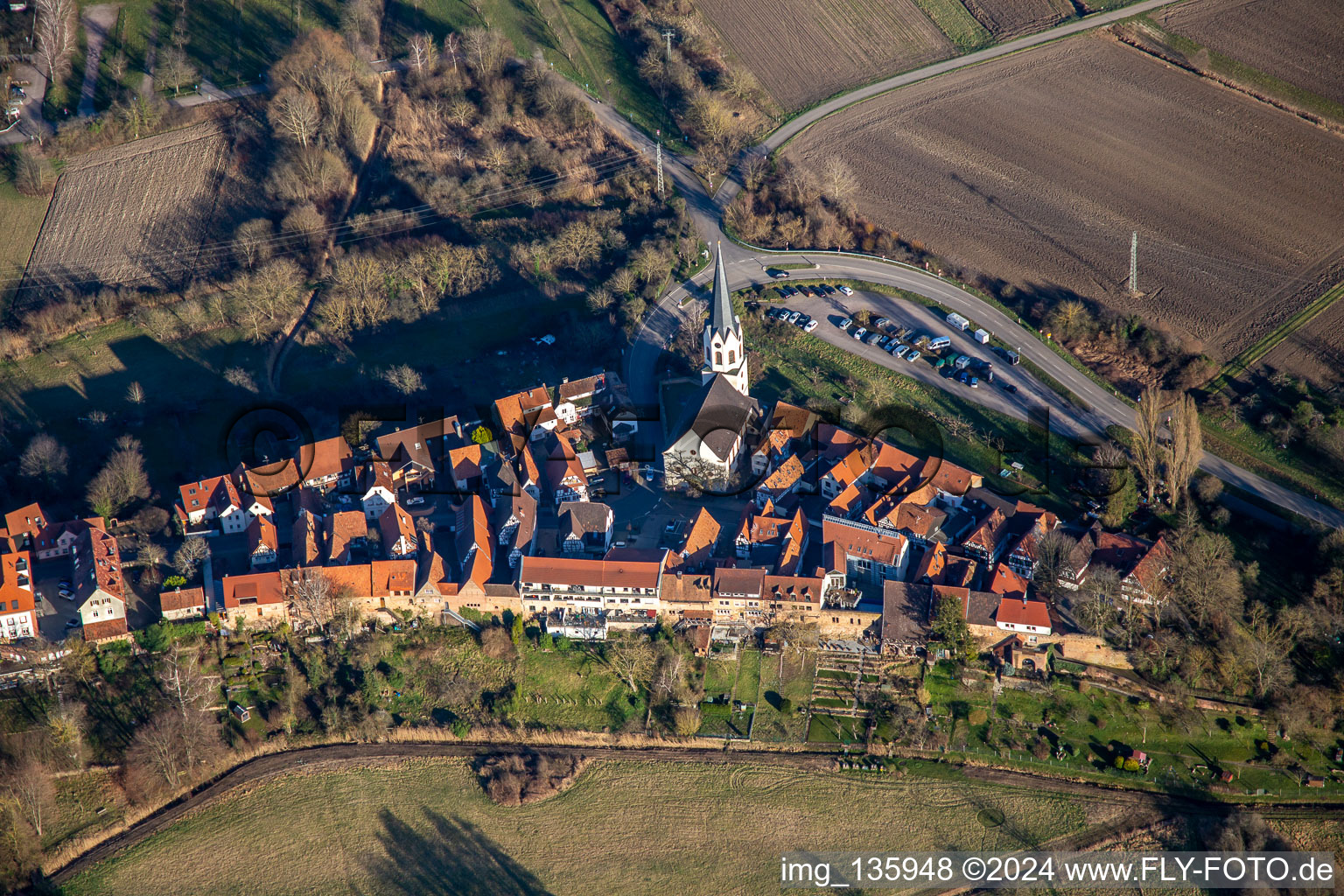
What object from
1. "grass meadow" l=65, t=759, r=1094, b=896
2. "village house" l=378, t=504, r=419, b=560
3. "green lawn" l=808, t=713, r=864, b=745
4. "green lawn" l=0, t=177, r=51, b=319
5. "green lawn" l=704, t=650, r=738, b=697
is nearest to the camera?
"grass meadow" l=65, t=759, r=1094, b=896

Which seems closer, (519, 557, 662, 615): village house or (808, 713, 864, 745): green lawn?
(808, 713, 864, 745): green lawn

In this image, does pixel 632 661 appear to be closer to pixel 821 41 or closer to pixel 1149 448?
pixel 1149 448

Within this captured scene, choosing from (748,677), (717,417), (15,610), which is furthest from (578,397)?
(15,610)

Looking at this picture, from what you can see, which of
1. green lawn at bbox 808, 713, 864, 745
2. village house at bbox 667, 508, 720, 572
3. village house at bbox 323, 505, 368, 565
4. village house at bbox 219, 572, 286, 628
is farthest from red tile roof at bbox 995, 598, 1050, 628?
village house at bbox 219, 572, 286, 628

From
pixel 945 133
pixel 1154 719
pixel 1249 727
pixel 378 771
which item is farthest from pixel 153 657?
pixel 945 133

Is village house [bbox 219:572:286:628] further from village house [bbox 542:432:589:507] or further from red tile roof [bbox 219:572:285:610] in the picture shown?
village house [bbox 542:432:589:507]

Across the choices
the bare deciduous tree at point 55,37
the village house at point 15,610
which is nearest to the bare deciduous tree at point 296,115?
the bare deciduous tree at point 55,37

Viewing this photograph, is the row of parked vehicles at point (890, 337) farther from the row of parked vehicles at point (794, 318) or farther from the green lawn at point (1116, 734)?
the green lawn at point (1116, 734)
